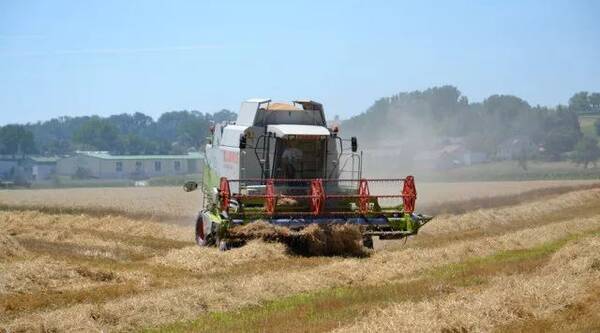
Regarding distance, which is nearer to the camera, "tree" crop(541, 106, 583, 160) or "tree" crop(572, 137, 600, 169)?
"tree" crop(572, 137, 600, 169)

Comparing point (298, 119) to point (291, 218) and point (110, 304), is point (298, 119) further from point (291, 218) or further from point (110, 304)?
point (110, 304)

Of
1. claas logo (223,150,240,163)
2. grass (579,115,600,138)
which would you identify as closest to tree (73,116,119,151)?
grass (579,115,600,138)

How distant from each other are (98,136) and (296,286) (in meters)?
142

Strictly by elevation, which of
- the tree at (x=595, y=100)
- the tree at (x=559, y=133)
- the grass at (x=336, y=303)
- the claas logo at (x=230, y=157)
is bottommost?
the grass at (x=336, y=303)

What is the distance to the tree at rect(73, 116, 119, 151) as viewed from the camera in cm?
15075

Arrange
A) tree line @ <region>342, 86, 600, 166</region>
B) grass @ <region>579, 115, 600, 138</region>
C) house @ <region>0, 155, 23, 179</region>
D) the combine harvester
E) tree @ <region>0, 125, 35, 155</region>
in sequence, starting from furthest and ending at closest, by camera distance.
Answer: tree @ <region>0, 125, 35, 155</region> < house @ <region>0, 155, 23, 179</region> < grass @ <region>579, 115, 600, 138</region> < tree line @ <region>342, 86, 600, 166</region> < the combine harvester

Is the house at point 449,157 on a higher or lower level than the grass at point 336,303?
higher

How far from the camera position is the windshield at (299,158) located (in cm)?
2141

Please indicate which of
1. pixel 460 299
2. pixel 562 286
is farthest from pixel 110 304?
pixel 562 286

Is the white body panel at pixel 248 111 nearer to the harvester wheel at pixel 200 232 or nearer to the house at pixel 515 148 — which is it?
the harvester wheel at pixel 200 232

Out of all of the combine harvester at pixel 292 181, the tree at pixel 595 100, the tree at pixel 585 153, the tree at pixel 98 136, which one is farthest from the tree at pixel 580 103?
the combine harvester at pixel 292 181

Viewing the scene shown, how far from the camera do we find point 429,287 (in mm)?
13719

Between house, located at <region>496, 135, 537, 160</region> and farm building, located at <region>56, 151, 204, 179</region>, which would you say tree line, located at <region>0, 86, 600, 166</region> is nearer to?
house, located at <region>496, 135, 537, 160</region>

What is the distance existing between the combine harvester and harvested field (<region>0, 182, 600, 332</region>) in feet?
2.63
